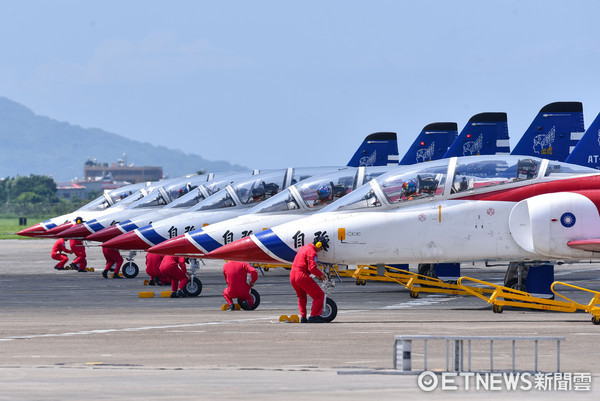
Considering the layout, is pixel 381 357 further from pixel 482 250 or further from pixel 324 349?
pixel 482 250

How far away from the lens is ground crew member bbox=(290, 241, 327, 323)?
19.6 meters

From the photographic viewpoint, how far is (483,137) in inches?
1372

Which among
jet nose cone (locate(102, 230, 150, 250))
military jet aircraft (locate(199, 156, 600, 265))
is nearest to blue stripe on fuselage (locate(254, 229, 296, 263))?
military jet aircraft (locate(199, 156, 600, 265))

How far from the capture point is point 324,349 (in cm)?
1566

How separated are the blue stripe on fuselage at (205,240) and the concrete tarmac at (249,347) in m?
1.29

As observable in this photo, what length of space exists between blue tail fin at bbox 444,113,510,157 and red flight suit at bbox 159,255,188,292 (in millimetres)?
10386

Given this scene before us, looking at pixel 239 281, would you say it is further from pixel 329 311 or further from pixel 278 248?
pixel 329 311

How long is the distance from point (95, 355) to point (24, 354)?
1001 millimetres

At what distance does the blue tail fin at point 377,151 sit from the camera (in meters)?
41.9

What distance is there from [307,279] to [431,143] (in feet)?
67.7

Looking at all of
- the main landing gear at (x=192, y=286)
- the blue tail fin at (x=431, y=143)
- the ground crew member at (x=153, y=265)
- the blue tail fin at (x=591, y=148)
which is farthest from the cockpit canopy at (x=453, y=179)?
the blue tail fin at (x=431, y=143)

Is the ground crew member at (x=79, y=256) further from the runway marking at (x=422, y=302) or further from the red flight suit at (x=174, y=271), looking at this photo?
the runway marking at (x=422, y=302)

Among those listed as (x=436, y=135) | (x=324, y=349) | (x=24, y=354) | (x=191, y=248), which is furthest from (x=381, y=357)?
(x=436, y=135)

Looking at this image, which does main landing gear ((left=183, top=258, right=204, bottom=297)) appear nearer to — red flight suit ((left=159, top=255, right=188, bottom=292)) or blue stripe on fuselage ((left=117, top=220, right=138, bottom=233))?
red flight suit ((left=159, top=255, right=188, bottom=292))
